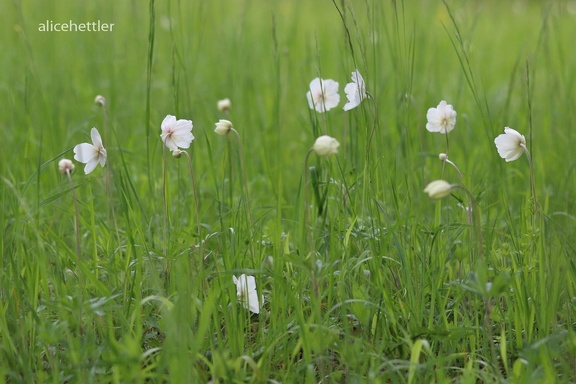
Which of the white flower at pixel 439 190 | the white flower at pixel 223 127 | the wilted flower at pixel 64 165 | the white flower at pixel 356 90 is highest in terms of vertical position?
the white flower at pixel 356 90

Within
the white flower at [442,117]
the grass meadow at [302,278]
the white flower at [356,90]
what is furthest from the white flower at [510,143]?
the white flower at [356,90]

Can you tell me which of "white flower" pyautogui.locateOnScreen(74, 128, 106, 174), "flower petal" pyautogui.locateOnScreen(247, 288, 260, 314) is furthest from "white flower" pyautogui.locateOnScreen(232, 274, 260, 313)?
"white flower" pyautogui.locateOnScreen(74, 128, 106, 174)

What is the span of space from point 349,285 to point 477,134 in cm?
185

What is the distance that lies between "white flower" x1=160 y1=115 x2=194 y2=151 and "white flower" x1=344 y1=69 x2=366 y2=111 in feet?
1.41

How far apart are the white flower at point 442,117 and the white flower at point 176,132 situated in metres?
0.66

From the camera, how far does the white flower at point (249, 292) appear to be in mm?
1888

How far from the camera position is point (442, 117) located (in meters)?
2.19

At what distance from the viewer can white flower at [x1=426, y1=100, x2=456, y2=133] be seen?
2174 mm

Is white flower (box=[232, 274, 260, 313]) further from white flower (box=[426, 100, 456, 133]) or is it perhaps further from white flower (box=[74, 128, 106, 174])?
white flower (box=[426, 100, 456, 133])

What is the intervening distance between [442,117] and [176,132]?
0.73 m

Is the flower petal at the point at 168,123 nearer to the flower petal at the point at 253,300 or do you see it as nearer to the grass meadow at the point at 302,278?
A: the grass meadow at the point at 302,278

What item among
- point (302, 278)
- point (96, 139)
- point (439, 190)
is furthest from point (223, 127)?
point (439, 190)

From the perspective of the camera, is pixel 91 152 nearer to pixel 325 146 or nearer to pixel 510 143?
pixel 325 146

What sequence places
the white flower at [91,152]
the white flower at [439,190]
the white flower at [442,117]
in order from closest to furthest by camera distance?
the white flower at [439,190] → the white flower at [91,152] → the white flower at [442,117]
